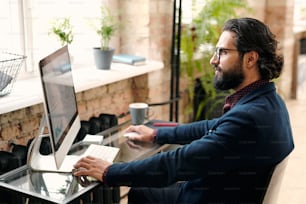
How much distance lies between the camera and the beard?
175cm

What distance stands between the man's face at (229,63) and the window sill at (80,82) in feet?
2.81

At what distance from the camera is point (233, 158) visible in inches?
62.5

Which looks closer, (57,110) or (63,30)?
(57,110)

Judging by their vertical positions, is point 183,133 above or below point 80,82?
below

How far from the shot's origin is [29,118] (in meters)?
2.29

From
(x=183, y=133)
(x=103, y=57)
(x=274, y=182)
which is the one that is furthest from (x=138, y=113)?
(x=274, y=182)

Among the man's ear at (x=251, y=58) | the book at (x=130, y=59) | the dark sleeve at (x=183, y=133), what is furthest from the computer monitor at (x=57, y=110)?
the book at (x=130, y=59)

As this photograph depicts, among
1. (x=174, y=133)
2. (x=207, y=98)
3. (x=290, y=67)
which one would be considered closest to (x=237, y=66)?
(x=174, y=133)

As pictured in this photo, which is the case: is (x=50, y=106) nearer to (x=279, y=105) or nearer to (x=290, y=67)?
(x=279, y=105)

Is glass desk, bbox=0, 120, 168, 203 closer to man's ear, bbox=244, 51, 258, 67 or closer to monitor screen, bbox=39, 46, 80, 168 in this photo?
monitor screen, bbox=39, 46, 80, 168

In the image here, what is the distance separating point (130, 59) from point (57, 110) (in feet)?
4.03

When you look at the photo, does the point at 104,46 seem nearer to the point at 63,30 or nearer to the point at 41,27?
the point at 63,30

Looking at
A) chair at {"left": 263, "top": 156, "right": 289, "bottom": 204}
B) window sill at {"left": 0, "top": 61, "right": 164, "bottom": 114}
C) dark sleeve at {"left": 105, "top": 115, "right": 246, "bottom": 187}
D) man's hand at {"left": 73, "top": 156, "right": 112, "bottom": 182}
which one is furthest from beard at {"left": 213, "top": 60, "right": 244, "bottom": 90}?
window sill at {"left": 0, "top": 61, "right": 164, "bottom": 114}

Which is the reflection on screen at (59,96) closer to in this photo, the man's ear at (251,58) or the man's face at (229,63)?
the man's face at (229,63)
